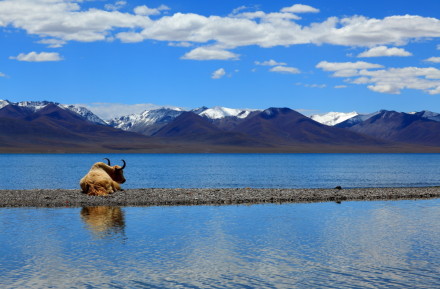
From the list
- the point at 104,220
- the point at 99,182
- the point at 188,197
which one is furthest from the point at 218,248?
the point at 99,182

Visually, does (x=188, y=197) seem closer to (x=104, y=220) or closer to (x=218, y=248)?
(x=104, y=220)

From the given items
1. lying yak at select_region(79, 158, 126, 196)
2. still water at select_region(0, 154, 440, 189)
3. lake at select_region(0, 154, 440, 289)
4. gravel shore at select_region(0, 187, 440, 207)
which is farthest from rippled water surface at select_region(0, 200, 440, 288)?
still water at select_region(0, 154, 440, 189)

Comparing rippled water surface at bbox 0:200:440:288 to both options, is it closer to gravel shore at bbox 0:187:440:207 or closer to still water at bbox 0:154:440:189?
gravel shore at bbox 0:187:440:207

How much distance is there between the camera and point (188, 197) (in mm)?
33625

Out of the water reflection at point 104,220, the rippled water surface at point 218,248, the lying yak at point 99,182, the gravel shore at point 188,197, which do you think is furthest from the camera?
the lying yak at point 99,182

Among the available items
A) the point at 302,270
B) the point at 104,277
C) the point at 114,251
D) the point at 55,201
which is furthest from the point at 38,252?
the point at 55,201

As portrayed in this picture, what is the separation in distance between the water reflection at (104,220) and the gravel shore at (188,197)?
2344 millimetres

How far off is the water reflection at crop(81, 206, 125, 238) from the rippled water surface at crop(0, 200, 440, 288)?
0.04 meters

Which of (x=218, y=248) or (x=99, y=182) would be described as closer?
(x=218, y=248)

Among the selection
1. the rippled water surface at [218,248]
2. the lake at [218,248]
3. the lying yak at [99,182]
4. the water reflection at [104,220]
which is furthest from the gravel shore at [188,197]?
the rippled water surface at [218,248]

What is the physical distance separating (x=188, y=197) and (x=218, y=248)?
14.9m

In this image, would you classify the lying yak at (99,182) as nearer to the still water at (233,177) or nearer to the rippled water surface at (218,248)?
the rippled water surface at (218,248)

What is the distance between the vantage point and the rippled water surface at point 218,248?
14.9m

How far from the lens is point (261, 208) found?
1188 inches
